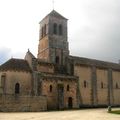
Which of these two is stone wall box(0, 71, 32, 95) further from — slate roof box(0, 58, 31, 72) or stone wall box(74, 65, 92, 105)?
stone wall box(74, 65, 92, 105)

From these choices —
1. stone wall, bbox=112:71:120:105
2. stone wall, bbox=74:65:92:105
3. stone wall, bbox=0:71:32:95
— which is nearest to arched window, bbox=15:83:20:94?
stone wall, bbox=0:71:32:95

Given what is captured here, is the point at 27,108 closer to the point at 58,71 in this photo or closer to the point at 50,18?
the point at 58,71

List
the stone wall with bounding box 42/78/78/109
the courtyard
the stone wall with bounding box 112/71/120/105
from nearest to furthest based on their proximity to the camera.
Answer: the courtyard
the stone wall with bounding box 42/78/78/109
the stone wall with bounding box 112/71/120/105

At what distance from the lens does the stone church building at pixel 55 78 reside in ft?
150

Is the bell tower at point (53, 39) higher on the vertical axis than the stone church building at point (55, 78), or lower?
higher

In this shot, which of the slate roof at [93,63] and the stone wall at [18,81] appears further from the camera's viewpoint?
the slate roof at [93,63]

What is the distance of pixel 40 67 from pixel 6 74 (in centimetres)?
723

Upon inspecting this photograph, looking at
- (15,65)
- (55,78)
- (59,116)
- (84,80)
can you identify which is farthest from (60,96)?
(59,116)

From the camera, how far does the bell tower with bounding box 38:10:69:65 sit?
57.7 metres

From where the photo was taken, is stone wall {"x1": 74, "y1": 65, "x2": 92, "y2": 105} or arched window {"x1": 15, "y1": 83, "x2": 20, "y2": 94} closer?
arched window {"x1": 15, "y1": 83, "x2": 20, "y2": 94}

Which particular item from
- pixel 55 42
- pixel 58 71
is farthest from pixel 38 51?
pixel 58 71

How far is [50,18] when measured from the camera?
2359 inches

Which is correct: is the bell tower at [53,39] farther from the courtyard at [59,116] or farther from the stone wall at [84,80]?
the courtyard at [59,116]

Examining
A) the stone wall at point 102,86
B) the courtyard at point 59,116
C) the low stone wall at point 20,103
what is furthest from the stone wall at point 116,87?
the courtyard at point 59,116
